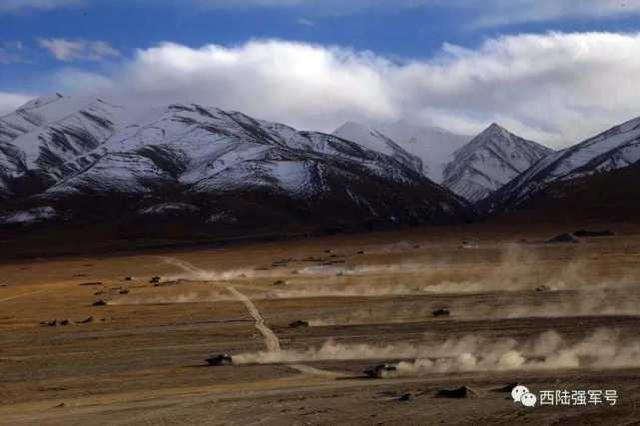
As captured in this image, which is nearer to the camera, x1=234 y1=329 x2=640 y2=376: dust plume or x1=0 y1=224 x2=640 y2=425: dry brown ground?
x1=0 y1=224 x2=640 y2=425: dry brown ground

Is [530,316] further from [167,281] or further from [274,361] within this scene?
[167,281]

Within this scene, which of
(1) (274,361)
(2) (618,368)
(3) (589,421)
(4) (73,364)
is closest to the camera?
(3) (589,421)

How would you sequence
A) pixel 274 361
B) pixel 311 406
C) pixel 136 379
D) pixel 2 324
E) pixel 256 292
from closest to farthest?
pixel 311 406, pixel 136 379, pixel 274 361, pixel 2 324, pixel 256 292

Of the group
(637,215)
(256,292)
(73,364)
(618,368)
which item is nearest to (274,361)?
(73,364)

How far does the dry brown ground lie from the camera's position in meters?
18.3

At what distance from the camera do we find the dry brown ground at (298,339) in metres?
18.3

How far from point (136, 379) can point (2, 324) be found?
803 inches

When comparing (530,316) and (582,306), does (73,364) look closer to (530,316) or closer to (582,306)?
(530,316)

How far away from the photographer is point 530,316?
106ft

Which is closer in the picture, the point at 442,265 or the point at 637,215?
the point at 442,265

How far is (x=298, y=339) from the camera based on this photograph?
97.5ft

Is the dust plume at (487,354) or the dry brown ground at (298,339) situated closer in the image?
the dry brown ground at (298,339)

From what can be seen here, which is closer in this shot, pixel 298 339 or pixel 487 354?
pixel 487 354

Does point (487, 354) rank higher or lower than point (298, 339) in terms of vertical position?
higher
